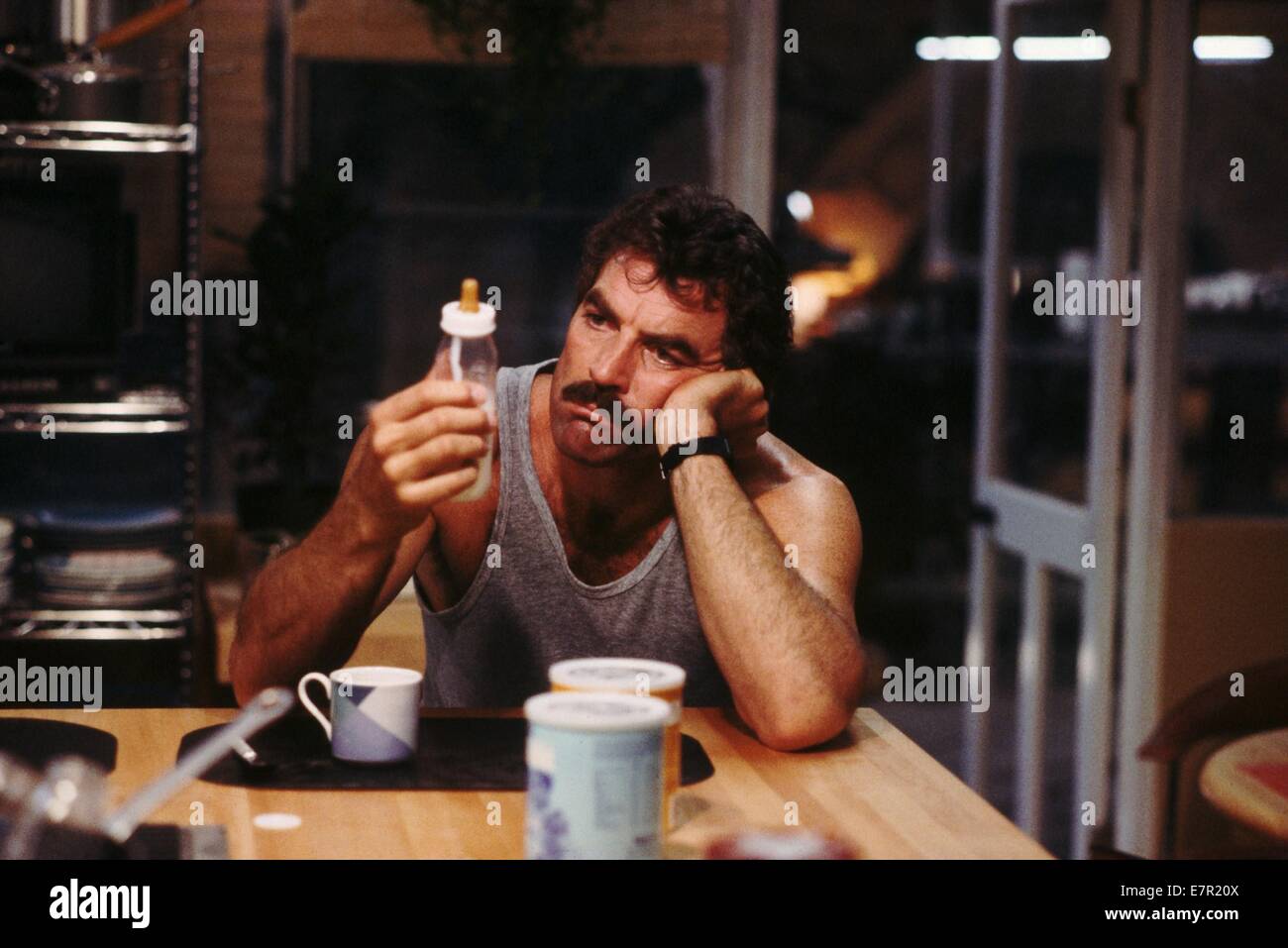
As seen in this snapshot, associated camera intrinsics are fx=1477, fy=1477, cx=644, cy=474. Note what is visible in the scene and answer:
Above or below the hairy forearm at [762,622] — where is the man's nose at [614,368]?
above

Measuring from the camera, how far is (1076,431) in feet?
10.4

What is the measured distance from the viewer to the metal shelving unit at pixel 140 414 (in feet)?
9.84

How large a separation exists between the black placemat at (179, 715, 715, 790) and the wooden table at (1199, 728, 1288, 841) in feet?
1.99

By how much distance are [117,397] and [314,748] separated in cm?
199

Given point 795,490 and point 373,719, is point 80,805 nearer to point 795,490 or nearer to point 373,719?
point 373,719

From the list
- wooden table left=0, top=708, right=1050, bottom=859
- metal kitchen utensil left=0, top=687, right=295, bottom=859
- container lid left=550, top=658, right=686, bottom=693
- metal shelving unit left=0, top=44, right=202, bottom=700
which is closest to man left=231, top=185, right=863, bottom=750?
wooden table left=0, top=708, right=1050, bottom=859

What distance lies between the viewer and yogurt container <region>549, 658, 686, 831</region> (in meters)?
1.16

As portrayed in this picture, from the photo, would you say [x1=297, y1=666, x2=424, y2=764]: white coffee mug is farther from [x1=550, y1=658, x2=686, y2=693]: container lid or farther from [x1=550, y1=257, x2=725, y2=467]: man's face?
[x1=550, y1=257, x2=725, y2=467]: man's face

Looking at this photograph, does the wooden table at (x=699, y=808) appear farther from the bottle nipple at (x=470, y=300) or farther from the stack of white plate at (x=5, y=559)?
the stack of white plate at (x=5, y=559)

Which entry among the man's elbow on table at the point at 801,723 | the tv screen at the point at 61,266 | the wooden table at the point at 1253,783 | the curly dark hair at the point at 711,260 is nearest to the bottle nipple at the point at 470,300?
the man's elbow on table at the point at 801,723

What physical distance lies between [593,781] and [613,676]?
231 millimetres

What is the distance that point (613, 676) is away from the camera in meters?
1.19

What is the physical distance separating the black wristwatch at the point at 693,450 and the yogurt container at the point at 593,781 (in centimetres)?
72
